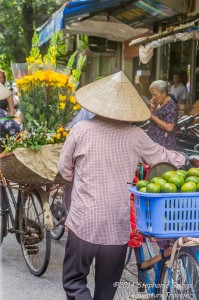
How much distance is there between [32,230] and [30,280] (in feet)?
1.64

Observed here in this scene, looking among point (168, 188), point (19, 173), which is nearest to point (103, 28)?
point (19, 173)

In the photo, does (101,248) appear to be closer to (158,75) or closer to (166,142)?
(166,142)

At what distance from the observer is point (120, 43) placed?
→ 16.3m

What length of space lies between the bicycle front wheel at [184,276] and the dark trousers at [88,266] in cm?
34

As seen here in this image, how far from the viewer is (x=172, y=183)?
3.32 meters

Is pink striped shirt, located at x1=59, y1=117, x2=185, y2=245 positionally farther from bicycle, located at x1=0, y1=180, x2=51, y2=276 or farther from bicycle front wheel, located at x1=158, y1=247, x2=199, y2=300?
bicycle, located at x1=0, y1=180, x2=51, y2=276

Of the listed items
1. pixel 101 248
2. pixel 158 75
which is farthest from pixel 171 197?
pixel 158 75

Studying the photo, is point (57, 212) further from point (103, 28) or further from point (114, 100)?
point (103, 28)

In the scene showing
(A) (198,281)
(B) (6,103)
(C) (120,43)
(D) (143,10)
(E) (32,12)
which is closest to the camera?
(A) (198,281)

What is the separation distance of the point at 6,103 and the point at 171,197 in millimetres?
5636

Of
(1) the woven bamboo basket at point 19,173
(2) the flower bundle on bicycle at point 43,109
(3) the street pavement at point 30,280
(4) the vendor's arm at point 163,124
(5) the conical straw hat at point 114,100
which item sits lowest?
(3) the street pavement at point 30,280

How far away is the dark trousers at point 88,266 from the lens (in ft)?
11.7

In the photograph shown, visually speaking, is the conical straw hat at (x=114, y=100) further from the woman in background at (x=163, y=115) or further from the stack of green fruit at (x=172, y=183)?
the woman in background at (x=163, y=115)

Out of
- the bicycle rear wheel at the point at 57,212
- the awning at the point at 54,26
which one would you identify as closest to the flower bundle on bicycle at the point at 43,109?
the bicycle rear wheel at the point at 57,212
